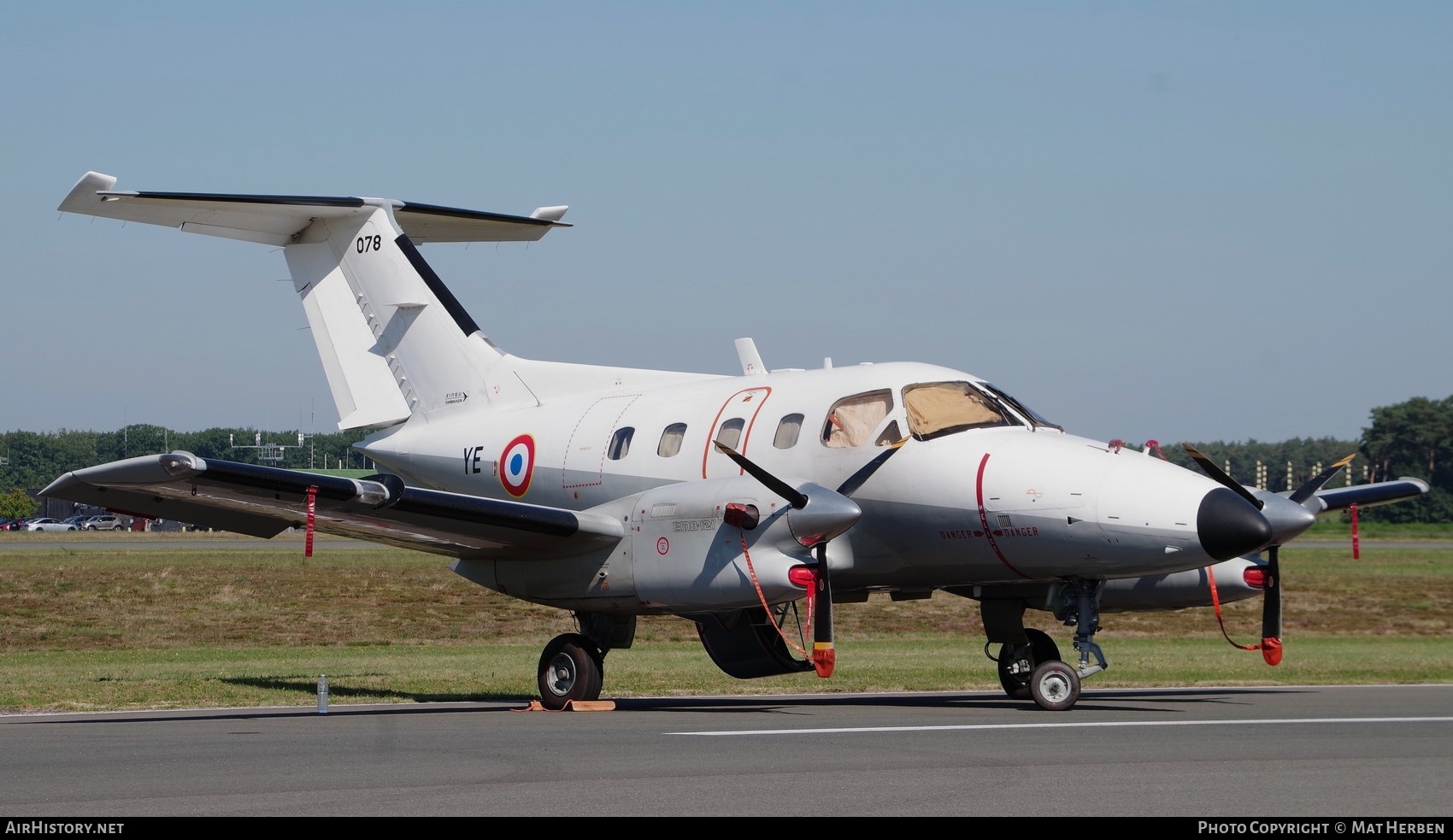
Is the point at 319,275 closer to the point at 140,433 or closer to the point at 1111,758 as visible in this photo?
the point at 1111,758

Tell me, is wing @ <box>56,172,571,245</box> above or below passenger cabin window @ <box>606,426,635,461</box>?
above

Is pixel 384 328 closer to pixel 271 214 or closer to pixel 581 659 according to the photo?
pixel 271 214

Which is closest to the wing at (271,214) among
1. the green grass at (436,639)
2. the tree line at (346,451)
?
the green grass at (436,639)

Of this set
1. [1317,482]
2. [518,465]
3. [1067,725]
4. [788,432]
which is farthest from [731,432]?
[1317,482]

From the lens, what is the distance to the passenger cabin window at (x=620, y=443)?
16938 mm

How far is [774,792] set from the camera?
8.48 meters

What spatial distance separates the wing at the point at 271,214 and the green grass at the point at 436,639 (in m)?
5.80

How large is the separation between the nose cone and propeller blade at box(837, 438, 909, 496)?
2.93 m

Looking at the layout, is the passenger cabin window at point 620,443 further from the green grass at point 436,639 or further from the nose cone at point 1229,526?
the nose cone at point 1229,526

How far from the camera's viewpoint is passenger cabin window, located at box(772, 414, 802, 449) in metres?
15.4

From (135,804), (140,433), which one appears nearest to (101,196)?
(135,804)

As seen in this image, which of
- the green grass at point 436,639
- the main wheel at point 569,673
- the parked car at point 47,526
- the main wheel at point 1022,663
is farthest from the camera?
the parked car at point 47,526

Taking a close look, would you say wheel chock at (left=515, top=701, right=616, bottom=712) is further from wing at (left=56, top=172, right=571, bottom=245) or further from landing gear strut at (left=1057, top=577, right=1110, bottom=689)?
wing at (left=56, top=172, right=571, bottom=245)

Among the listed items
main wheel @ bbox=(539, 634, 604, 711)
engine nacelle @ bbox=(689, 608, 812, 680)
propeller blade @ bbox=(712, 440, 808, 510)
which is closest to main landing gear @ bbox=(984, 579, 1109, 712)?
engine nacelle @ bbox=(689, 608, 812, 680)
